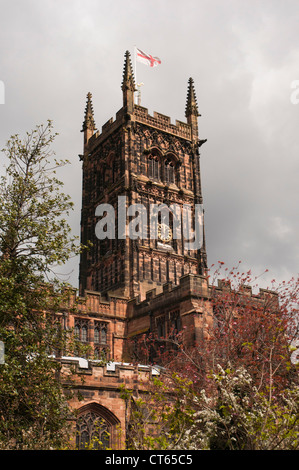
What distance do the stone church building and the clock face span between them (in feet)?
0.28

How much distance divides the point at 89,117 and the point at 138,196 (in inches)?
546

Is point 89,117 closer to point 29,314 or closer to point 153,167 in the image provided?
point 153,167

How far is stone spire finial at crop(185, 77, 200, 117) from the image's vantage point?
1976 inches

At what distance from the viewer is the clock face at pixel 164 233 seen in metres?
42.5

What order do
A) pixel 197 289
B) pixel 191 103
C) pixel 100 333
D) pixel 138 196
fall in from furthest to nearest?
pixel 191 103 → pixel 138 196 → pixel 100 333 → pixel 197 289

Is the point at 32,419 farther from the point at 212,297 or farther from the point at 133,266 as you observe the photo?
the point at 133,266

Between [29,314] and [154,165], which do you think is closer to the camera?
[29,314]

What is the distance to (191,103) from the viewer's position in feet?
166

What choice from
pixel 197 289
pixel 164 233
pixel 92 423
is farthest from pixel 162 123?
pixel 92 423

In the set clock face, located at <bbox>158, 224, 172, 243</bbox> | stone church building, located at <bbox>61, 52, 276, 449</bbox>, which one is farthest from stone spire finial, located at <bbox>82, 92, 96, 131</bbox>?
clock face, located at <bbox>158, 224, 172, 243</bbox>

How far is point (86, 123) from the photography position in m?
52.1

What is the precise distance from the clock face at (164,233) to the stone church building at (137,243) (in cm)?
8

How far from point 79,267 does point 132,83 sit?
646 inches

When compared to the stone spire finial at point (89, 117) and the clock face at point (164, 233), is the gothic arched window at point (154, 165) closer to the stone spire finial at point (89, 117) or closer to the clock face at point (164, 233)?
the clock face at point (164, 233)
